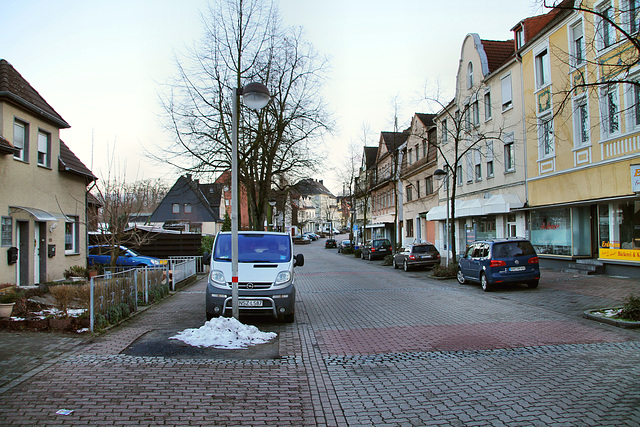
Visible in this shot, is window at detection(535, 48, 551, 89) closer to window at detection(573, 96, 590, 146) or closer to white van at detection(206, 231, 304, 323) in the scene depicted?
window at detection(573, 96, 590, 146)

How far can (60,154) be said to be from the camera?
1748cm

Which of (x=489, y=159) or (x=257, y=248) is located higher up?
(x=489, y=159)

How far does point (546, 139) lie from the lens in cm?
1928

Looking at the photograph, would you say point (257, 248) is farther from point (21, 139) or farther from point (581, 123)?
point (581, 123)

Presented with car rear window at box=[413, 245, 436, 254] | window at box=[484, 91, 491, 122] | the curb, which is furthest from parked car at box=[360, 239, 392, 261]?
the curb

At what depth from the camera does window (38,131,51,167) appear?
625 inches

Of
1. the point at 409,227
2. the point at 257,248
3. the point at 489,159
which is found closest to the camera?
the point at 257,248

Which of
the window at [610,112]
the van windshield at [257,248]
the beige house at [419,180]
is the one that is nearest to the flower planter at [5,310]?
the van windshield at [257,248]

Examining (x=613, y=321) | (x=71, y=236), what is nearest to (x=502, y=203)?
(x=613, y=321)

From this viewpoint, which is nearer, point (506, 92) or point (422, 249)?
point (506, 92)

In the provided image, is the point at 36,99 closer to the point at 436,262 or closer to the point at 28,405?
the point at 28,405

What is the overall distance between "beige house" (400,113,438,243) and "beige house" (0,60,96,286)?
22065 mm

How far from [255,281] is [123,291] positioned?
3.05m

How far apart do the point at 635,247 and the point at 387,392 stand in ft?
44.8
